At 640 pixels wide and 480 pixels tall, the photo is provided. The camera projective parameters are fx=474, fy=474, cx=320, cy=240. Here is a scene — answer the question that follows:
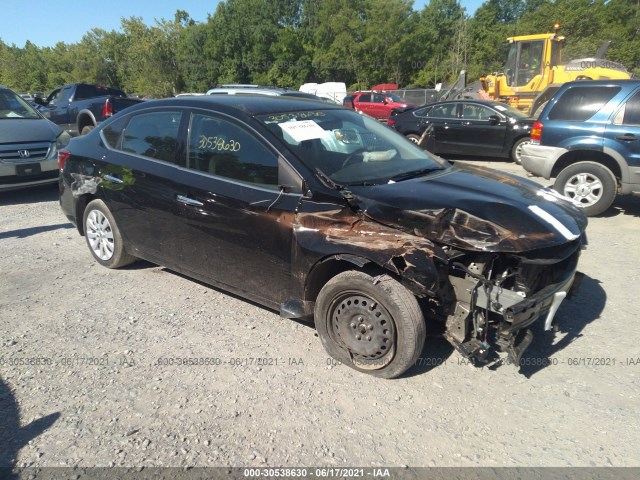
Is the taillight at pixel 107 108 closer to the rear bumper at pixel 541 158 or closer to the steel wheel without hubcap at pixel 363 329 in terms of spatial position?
the rear bumper at pixel 541 158

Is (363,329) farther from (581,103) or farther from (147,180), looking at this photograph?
(581,103)

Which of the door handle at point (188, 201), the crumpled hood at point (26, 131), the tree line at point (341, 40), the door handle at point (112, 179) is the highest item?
the tree line at point (341, 40)

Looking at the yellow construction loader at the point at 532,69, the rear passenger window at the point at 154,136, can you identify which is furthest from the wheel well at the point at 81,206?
the yellow construction loader at the point at 532,69

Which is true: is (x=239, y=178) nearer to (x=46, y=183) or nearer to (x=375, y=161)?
(x=375, y=161)

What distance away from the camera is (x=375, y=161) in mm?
3777

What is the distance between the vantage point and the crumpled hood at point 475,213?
285 centimetres

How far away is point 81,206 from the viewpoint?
501 cm

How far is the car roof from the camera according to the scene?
3740mm

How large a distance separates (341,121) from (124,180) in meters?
2.07

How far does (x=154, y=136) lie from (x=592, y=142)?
230 inches

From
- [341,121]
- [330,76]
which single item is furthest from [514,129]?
[330,76]

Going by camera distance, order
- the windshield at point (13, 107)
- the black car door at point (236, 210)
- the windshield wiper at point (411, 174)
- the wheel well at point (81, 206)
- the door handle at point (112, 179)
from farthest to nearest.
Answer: the windshield at point (13, 107) < the wheel well at point (81, 206) < the door handle at point (112, 179) < the windshield wiper at point (411, 174) < the black car door at point (236, 210)

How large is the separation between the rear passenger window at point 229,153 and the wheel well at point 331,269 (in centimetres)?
68

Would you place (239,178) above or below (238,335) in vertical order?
above
